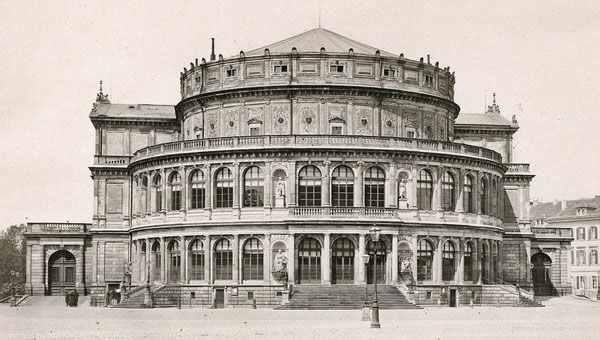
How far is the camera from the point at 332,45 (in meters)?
77.2

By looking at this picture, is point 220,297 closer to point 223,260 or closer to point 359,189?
point 223,260

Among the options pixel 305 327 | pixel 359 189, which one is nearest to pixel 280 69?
pixel 359 189

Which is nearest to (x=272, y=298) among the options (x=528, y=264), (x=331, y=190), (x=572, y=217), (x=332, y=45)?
(x=331, y=190)

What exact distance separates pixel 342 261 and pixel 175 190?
13644 mm

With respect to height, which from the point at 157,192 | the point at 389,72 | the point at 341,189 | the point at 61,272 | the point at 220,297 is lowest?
the point at 220,297

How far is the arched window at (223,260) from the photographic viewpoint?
226 feet

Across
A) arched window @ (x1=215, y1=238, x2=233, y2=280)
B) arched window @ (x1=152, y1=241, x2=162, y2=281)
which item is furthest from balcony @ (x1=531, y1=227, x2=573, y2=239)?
arched window @ (x1=152, y1=241, x2=162, y2=281)

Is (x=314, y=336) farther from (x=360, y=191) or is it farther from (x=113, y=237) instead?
(x=113, y=237)

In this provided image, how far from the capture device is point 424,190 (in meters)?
70.5

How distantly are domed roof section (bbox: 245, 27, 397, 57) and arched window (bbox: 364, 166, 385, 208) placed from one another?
1040 cm

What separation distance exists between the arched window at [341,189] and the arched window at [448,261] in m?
8.40

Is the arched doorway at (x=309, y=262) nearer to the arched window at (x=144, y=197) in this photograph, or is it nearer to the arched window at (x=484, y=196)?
the arched window at (x=144, y=197)

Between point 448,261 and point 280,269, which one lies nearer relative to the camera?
point 280,269

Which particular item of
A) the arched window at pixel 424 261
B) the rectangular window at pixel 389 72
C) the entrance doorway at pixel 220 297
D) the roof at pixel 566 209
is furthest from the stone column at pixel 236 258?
the roof at pixel 566 209
